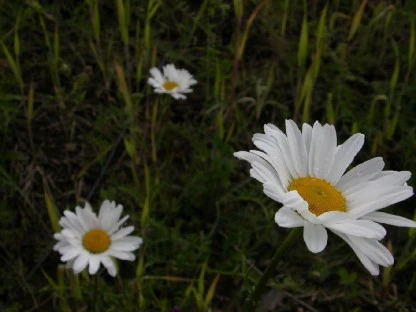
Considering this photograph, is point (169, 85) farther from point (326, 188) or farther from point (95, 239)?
point (326, 188)

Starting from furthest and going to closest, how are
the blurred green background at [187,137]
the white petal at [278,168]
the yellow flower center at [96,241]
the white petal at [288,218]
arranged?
the blurred green background at [187,137], the yellow flower center at [96,241], the white petal at [278,168], the white petal at [288,218]

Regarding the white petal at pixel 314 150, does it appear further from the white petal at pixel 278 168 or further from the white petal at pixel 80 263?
the white petal at pixel 80 263

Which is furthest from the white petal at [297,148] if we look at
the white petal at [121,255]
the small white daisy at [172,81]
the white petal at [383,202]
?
the small white daisy at [172,81]

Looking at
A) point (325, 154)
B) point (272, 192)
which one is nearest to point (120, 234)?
point (325, 154)

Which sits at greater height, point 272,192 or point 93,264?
point 272,192

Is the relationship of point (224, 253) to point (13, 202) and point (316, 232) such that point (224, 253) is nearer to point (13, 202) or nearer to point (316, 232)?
point (13, 202)
